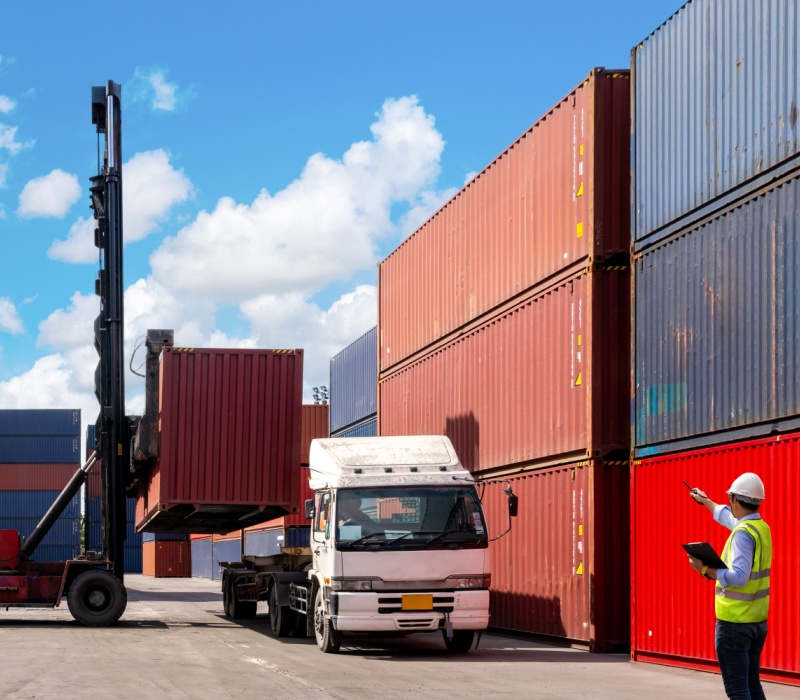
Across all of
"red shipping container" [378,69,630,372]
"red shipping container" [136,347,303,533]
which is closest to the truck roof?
"red shipping container" [378,69,630,372]

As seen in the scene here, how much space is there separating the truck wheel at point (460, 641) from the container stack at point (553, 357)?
142cm

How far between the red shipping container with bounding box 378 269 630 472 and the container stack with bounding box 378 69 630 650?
25mm

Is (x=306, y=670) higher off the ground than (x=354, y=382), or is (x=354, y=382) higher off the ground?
(x=354, y=382)

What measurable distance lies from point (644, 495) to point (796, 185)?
173 inches

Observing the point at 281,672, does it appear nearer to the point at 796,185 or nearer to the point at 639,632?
the point at 639,632

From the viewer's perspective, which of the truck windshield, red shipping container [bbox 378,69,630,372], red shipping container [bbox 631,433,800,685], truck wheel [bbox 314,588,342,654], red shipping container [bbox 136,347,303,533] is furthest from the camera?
red shipping container [bbox 136,347,303,533]

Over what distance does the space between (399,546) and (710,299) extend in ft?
15.2

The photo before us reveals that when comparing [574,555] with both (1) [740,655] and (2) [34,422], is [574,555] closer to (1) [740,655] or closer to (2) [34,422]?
(1) [740,655]

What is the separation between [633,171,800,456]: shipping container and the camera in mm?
12336

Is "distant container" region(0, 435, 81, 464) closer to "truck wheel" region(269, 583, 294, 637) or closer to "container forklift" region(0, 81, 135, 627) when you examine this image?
"container forklift" region(0, 81, 135, 627)

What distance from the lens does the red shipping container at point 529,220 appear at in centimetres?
1655

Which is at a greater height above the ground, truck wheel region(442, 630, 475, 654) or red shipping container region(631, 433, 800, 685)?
red shipping container region(631, 433, 800, 685)

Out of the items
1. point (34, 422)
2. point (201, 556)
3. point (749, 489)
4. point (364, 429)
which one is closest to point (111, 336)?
point (364, 429)

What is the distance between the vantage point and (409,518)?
15.6m
